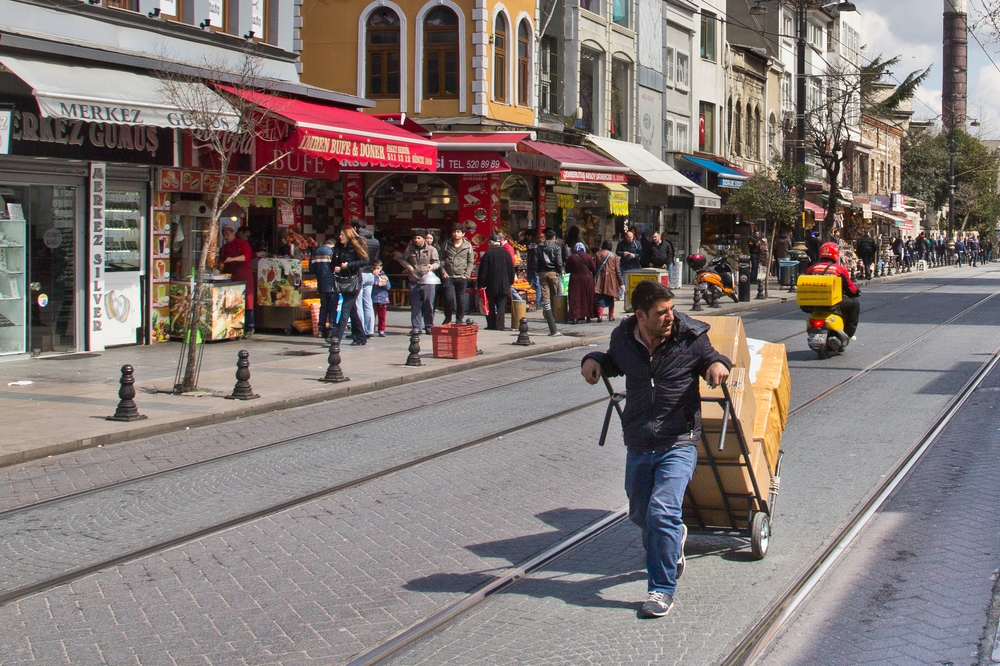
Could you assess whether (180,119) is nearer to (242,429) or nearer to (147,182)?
(147,182)

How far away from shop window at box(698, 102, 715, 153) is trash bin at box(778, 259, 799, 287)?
19.9 feet

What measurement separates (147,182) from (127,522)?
11020 mm

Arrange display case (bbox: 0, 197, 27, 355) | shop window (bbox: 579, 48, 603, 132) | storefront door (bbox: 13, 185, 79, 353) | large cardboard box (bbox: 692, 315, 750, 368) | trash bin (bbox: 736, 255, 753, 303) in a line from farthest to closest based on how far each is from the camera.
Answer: shop window (bbox: 579, 48, 603, 132), trash bin (bbox: 736, 255, 753, 303), storefront door (bbox: 13, 185, 79, 353), display case (bbox: 0, 197, 27, 355), large cardboard box (bbox: 692, 315, 750, 368)

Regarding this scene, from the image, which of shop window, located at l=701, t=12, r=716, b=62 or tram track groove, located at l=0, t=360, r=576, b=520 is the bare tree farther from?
shop window, located at l=701, t=12, r=716, b=62

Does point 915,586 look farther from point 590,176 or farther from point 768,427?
point 590,176

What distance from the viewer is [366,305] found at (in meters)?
18.6

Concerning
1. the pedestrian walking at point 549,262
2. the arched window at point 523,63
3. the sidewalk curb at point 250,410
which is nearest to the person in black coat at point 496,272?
the pedestrian walking at point 549,262

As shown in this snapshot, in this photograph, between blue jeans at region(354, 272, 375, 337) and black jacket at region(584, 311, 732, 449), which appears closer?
black jacket at region(584, 311, 732, 449)

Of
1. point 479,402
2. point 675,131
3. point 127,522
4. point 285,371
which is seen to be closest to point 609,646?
point 127,522

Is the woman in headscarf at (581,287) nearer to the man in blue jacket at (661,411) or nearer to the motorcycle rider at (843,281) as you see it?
the motorcycle rider at (843,281)

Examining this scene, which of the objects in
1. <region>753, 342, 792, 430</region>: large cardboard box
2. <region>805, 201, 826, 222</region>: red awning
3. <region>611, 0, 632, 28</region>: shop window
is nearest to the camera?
<region>753, 342, 792, 430</region>: large cardboard box

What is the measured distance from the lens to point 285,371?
14883 millimetres

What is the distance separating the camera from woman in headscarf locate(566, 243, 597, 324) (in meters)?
22.2

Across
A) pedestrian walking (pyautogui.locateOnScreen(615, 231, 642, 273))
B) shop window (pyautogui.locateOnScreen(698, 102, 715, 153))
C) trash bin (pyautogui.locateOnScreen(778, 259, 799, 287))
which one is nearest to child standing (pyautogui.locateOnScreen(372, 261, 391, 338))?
pedestrian walking (pyautogui.locateOnScreen(615, 231, 642, 273))
